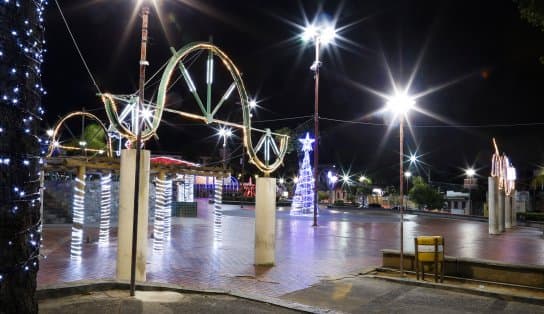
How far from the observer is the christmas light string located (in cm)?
427

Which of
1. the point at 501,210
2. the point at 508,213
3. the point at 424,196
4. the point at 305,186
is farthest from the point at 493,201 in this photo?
the point at 424,196

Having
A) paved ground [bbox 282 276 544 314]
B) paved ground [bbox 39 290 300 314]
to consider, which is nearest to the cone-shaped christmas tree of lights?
paved ground [bbox 282 276 544 314]

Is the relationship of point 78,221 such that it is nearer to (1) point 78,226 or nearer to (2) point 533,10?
(1) point 78,226

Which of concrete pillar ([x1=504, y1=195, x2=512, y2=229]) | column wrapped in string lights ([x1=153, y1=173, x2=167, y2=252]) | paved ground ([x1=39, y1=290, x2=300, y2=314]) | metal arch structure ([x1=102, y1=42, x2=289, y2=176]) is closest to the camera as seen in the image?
paved ground ([x1=39, y1=290, x2=300, y2=314])

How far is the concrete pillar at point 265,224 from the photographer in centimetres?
1295

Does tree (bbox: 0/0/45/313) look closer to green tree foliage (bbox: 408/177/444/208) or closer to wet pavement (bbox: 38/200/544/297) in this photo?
wet pavement (bbox: 38/200/544/297)

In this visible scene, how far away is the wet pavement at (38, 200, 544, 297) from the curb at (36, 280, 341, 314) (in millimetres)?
567

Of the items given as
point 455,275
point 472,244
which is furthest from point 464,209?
point 455,275

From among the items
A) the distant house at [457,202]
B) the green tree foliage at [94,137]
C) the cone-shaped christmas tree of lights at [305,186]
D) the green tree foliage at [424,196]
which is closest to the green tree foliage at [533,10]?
the cone-shaped christmas tree of lights at [305,186]

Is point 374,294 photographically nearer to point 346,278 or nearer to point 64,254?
point 346,278

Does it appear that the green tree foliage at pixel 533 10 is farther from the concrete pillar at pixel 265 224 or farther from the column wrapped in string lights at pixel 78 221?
the column wrapped in string lights at pixel 78 221

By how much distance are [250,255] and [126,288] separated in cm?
626

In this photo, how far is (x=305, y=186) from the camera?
32.9 meters

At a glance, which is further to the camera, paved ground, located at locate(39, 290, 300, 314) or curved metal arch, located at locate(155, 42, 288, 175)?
curved metal arch, located at locate(155, 42, 288, 175)
